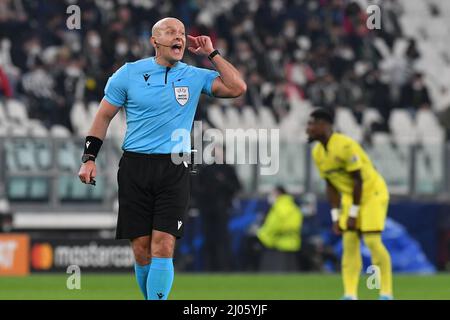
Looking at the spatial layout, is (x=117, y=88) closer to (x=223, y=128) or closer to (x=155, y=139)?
(x=155, y=139)

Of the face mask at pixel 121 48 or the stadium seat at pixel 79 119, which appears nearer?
the stadium seat at pixel 79 119

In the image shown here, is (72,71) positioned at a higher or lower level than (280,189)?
higher

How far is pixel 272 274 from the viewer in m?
22.0

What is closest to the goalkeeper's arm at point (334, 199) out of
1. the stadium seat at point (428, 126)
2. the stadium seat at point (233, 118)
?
the stadium seat at point (233, 118)

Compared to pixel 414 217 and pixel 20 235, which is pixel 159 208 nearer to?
pixel 20 235

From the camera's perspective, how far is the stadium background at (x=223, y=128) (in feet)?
69.0

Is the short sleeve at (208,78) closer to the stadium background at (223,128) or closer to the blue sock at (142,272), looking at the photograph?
the blue sock at (142,272)

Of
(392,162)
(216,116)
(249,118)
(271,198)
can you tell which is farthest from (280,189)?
(249,118)

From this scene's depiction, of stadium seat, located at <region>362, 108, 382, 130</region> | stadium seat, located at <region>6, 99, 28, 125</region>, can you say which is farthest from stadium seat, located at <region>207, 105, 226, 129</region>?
stadium seat, located at <region>6, 99, 28, 125</region>

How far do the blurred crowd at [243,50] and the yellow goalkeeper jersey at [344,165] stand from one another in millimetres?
8540

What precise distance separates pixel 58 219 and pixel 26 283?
305 cm

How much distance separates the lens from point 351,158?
47.5 ft

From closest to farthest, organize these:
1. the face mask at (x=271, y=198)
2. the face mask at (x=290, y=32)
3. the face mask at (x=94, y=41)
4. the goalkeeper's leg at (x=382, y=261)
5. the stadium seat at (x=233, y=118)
Result: the goalkeeper's leg at (x=382, y=261)
the face mask at (x=271, y=198)
the stadium seat at (x=233, y=118)
the face mask at (x=94, y=41)
the face mask at (x=290, y=32)

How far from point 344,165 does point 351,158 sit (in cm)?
12
